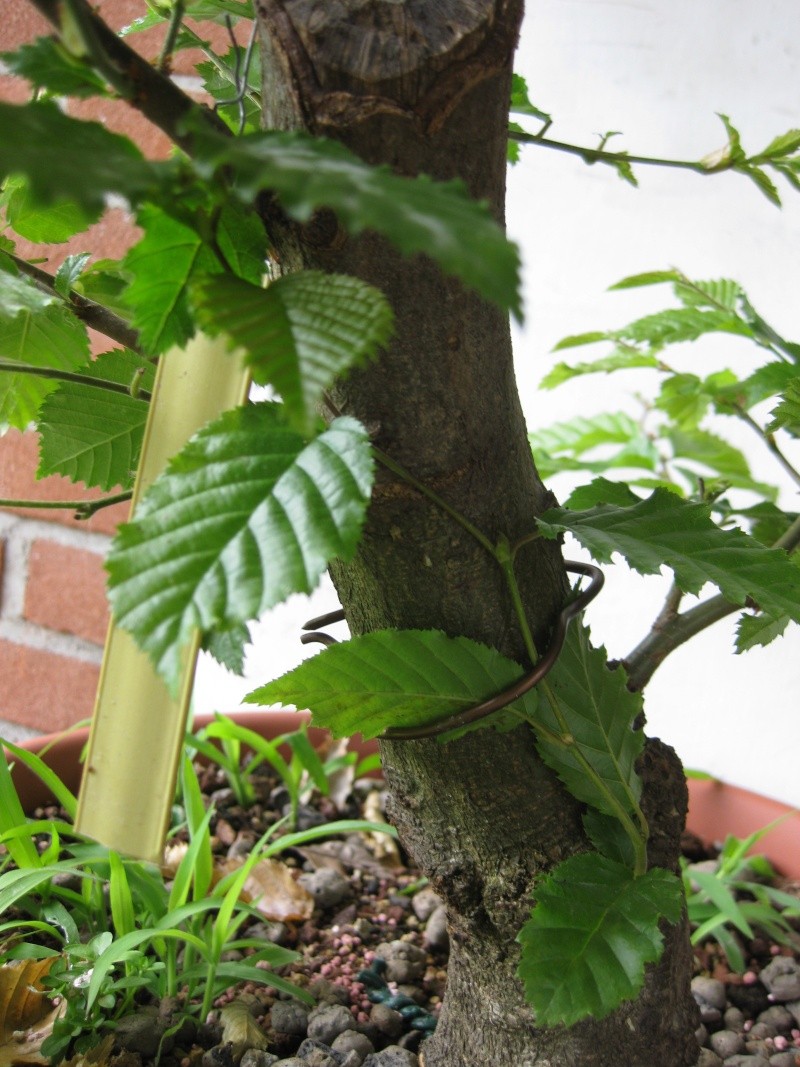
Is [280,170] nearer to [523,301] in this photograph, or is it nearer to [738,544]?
[523,301]

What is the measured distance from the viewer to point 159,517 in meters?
0.26

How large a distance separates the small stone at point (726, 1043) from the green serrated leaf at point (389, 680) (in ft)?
1.11

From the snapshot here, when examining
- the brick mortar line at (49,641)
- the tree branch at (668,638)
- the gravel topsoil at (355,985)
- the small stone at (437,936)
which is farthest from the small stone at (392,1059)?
the brick mortar line at (49,641)

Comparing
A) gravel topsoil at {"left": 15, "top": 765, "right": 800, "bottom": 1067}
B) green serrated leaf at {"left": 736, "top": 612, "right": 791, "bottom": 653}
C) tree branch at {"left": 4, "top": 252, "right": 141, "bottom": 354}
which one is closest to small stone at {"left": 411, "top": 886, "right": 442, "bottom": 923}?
gravel topsoil at {"left": 15, "top": 765, "right": 800, "bottom": 1067}

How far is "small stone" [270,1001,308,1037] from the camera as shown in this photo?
0.55 meters

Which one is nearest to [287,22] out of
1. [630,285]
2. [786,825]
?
[630,285]

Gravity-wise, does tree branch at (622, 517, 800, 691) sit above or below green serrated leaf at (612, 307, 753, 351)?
below

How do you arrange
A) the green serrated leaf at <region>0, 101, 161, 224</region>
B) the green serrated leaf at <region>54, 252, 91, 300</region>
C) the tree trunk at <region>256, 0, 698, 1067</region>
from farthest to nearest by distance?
the green serrated leaf at <region>54, 252, 91, 300</region>
the tree trunk at <region>256, 0, 698, 1067</region>
the green serrated leaf at <region>0, 101, 161, 224</region>

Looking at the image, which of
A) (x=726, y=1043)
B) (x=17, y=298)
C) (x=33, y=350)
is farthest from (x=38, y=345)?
(x=726, y=1043)

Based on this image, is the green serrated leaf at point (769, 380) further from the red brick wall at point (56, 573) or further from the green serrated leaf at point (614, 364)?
the red brick wall at point (56, 573)

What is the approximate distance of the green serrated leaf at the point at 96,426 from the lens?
0.47 meters

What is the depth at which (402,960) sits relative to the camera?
628 millimetres

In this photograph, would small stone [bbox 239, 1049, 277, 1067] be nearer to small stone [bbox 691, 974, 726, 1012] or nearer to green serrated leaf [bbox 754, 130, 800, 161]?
small stone [bbox 691, 974, 726, 1012]

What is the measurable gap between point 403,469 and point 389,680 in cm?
8
